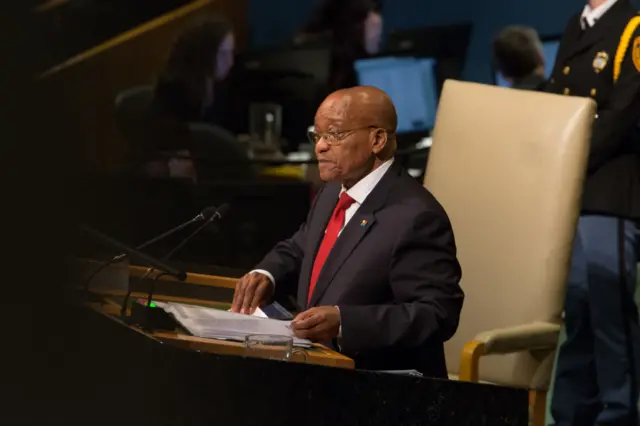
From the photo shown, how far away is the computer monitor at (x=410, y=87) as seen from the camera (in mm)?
5270

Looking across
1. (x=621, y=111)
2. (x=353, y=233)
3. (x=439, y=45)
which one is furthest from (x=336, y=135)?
(x=439, y=45)

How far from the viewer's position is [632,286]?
11.1 ft

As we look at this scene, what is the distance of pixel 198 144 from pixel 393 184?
2.43m

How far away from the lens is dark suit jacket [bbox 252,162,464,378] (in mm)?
2059

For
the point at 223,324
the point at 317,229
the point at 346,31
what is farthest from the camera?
the point at 346,31

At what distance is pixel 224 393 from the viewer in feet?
4.59

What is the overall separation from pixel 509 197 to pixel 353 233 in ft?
1.69

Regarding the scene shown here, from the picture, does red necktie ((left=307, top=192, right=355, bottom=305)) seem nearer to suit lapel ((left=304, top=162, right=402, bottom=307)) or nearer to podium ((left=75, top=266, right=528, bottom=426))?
suit lapel ((left=304, top=162, right=402, bottom=307))

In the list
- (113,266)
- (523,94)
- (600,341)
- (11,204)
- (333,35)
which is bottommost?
(600,341)

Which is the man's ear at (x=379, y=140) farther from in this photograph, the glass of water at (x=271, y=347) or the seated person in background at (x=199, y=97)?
the seated person in background at (x=199, y=97)

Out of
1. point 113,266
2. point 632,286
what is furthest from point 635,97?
point 113,266

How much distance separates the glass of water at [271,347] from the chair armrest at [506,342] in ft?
2.09

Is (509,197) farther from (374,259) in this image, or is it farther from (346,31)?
(346,31)

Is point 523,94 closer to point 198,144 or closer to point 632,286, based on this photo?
point 632,286
